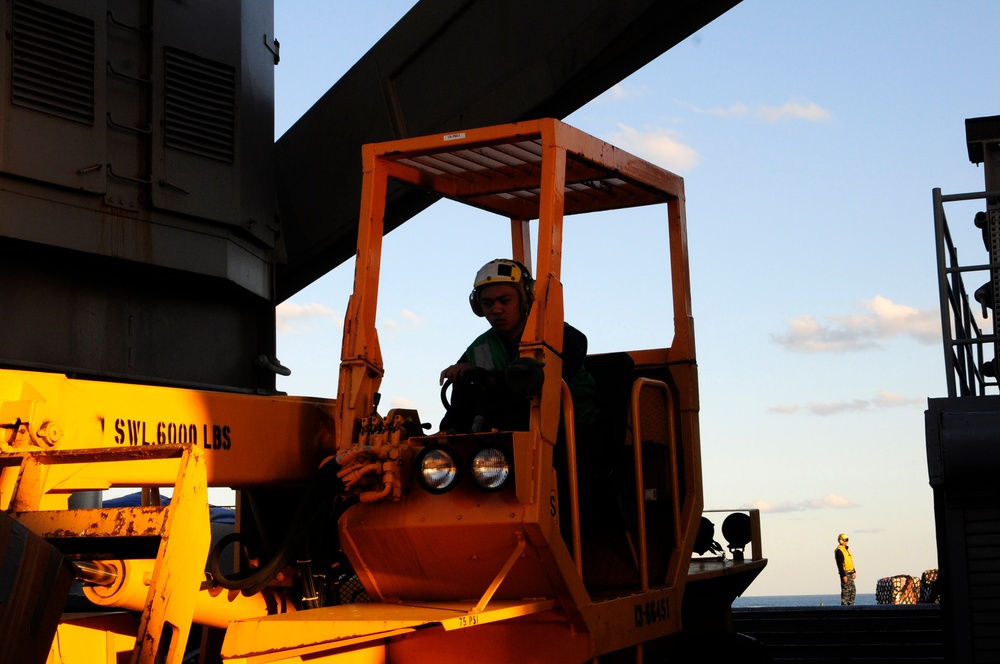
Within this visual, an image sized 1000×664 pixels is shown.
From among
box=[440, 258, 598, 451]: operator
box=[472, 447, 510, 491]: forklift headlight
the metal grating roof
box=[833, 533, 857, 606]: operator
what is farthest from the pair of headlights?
box=[833, 533, 857, 606]: operator

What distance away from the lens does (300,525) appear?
18.2 feet

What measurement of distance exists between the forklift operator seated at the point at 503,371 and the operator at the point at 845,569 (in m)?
13.9

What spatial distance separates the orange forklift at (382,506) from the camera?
447 centimetres

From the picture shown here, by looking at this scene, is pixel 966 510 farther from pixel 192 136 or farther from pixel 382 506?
pixel 192 136

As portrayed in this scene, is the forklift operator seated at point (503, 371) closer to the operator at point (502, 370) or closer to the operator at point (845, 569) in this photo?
the operator at point (502, 370)

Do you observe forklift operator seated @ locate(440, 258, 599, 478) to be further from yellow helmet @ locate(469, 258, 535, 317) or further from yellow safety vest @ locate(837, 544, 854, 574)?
yellow safety vest @ locate(837, 544, 854, 574)

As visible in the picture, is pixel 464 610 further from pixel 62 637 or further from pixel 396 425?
pixel 62 637

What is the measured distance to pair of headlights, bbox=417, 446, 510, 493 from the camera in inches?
203

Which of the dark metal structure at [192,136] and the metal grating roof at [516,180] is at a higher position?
the dark metal structure at [192,136]

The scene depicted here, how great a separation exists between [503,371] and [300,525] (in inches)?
44.4

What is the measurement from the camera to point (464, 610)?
4820 mm

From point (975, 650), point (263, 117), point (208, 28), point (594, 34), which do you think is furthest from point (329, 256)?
point (975, 650)

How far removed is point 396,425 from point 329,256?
→ 25.1ft

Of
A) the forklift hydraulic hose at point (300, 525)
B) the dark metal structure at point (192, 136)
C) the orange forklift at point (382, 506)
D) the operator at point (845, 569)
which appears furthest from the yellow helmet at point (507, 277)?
the operator at point (845, 569)
